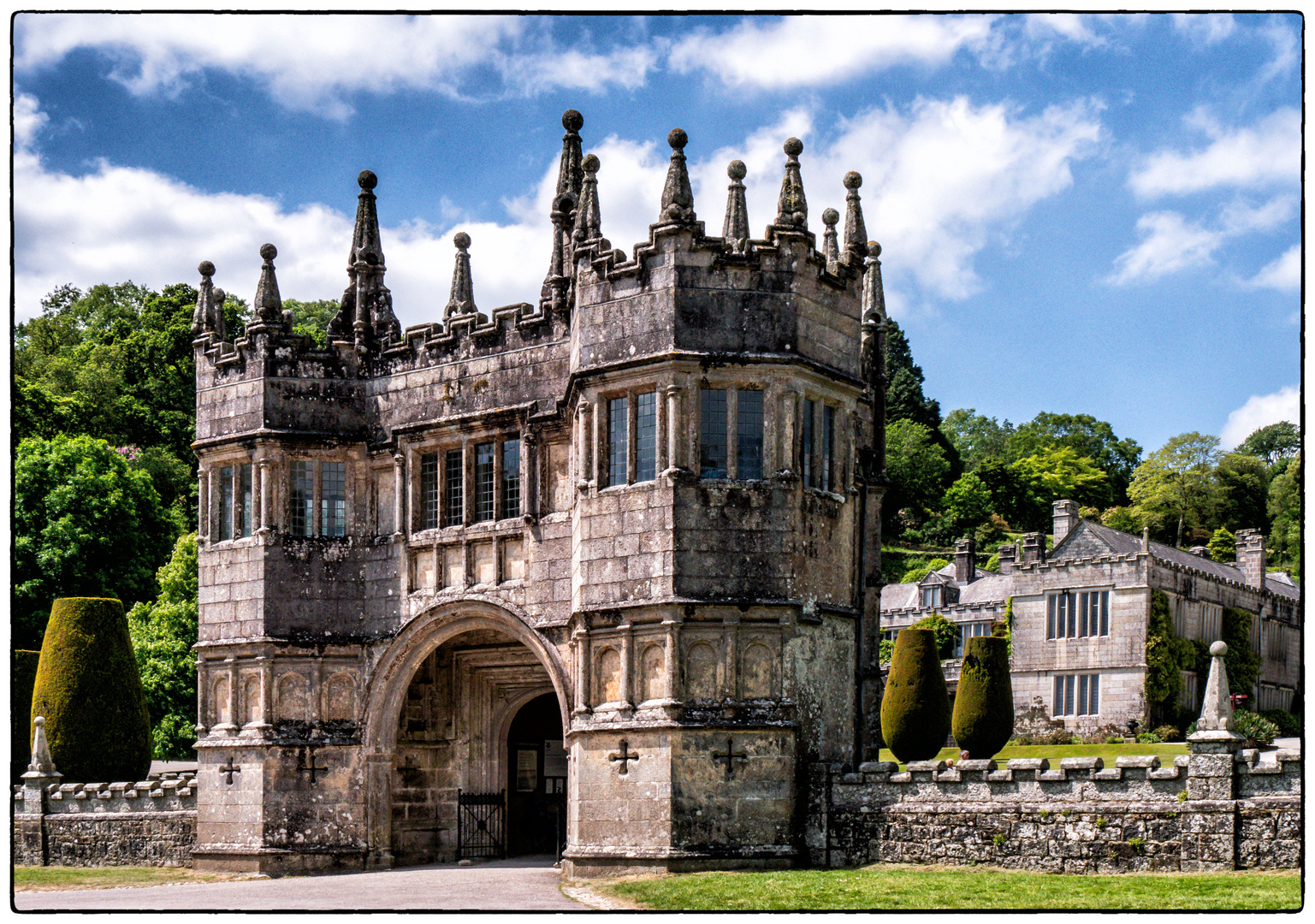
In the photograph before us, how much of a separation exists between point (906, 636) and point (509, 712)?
792 centimetres

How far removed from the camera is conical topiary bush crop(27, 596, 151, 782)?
37000 mm

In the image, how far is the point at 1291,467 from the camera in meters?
83.2

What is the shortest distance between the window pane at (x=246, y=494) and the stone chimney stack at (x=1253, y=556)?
43.7 m

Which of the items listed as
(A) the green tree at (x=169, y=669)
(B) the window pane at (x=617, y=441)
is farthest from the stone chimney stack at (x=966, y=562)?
→ (B) the window pane at (x=617, y=441)

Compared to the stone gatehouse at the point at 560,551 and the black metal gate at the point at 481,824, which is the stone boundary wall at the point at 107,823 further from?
the black metal gate at the point at 481,824

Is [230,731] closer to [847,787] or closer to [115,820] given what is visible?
[115,820]

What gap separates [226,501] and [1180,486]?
229 ft

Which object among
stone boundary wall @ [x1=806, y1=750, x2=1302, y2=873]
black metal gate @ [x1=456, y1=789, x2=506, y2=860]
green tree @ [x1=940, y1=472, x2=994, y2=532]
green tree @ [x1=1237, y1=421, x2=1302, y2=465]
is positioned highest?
green tree @ [x1=1237, y1=421, x2=1302, y2=465]

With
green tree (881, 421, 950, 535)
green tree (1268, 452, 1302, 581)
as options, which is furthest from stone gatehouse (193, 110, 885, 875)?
green tree (881, 421, 950, 535)

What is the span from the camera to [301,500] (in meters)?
31.5

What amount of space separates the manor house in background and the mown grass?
35846 mm

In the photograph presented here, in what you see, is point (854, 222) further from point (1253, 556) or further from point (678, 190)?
point (1253, 556)

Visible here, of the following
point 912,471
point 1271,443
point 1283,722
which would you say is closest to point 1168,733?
point 1283,722

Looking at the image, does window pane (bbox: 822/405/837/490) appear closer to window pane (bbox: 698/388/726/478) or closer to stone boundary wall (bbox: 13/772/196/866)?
window pane (bbox: 698/388/726/478)
